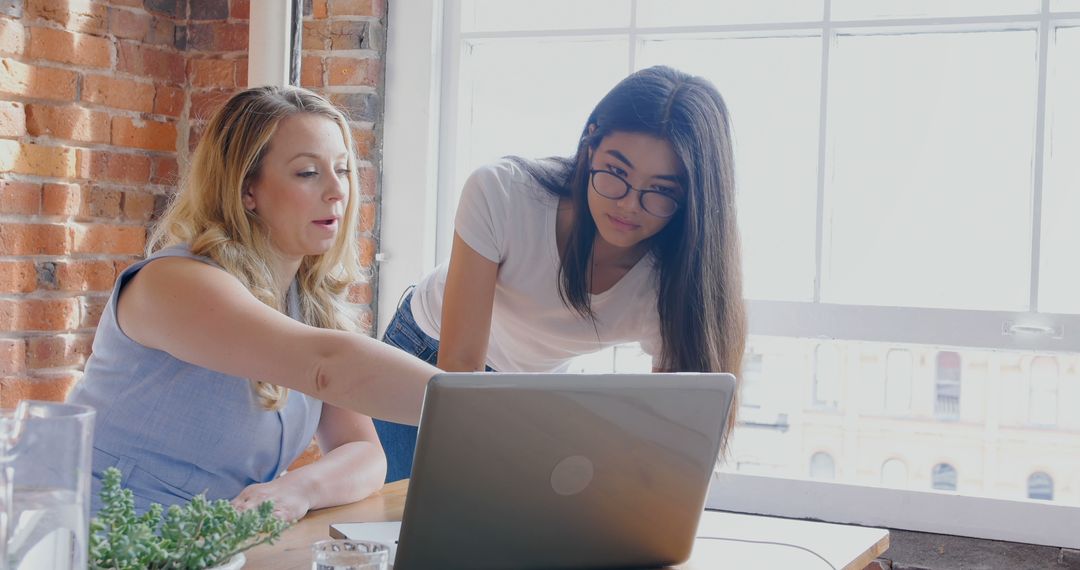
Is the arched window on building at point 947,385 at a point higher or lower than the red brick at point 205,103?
lower

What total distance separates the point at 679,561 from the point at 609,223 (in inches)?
25.4

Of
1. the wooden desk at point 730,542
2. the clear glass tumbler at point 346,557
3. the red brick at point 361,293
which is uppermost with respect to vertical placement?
the red brick at point 361,293

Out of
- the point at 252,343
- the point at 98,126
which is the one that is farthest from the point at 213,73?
the point at 252,343

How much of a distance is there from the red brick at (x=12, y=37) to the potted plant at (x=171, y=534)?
1591 mm

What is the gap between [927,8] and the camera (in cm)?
223

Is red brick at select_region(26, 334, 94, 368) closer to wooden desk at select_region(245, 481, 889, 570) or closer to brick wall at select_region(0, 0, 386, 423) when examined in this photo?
brick wall at select_region(0, 0, 386, 423)

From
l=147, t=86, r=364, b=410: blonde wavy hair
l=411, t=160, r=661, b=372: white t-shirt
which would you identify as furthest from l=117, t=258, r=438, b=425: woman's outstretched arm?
l=411, t=160, r=661, b=372: white t-shirt

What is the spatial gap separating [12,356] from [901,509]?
1866 millimetres

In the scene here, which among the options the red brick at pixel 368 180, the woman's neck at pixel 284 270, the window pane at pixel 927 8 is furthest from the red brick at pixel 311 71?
the window pane at pixel 927 8

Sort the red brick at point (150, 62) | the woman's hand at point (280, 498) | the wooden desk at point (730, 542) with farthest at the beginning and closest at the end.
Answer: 1. the red brick at point (150, 62)
2. the woman's hand at point (280, 498)
3. the wooden desk at point (730, 542)

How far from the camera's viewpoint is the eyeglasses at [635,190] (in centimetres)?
167

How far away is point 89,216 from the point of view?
236 cm

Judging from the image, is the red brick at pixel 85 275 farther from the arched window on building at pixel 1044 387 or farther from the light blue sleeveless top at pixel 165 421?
the arched window on building at pixel 1044 387

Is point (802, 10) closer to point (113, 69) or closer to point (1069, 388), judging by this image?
point (1069, 388)
